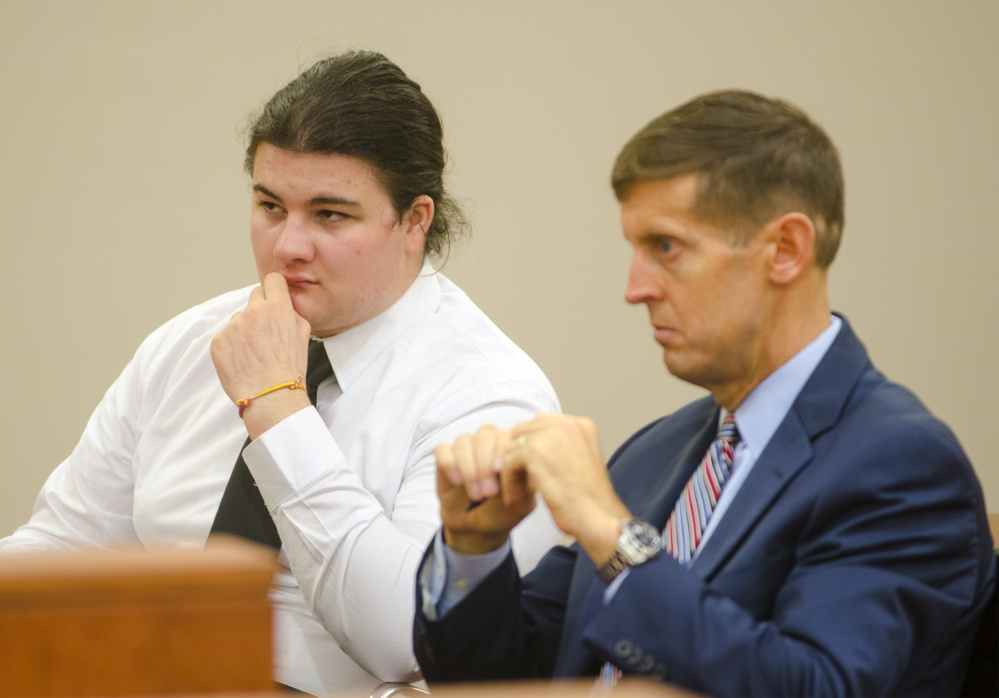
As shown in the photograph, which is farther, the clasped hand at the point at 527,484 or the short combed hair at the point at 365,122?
the short combed hair at the point at 365,122

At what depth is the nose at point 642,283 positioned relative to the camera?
128 centimetres

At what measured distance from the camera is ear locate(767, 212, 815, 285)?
1.23 meters

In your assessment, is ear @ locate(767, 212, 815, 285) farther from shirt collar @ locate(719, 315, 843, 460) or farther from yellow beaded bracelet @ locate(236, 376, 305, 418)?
yellow beaded bracelet @ locate(236, 376, 305, 418)

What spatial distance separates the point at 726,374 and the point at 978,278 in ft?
8.22

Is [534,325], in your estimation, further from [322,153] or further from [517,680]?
[517,680]

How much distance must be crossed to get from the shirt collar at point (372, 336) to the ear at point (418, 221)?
8 cm

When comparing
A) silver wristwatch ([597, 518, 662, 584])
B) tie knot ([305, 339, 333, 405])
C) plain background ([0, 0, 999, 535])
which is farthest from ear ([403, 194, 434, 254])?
plain background ([0, 0, 999, 535])

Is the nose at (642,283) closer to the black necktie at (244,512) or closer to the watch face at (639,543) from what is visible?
the watch face at (639,543)

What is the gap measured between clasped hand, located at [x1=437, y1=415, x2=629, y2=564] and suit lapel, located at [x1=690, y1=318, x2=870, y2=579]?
0.38 feet

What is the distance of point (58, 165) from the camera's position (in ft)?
10.8

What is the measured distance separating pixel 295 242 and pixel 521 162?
5.17 feet

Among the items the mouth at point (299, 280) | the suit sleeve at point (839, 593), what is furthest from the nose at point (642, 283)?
the mouth at point (299, 280)

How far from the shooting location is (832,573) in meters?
1.07

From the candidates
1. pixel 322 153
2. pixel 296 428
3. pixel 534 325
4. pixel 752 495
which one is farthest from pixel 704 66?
pixel 752 495
